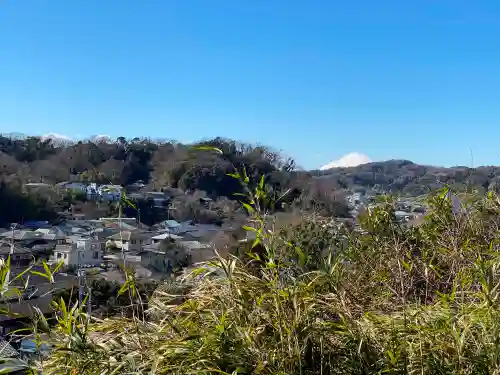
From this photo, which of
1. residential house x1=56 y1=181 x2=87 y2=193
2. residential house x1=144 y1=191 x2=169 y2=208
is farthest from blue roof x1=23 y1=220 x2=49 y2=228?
residential house x1=144 y1=191 x2=169 y2=208

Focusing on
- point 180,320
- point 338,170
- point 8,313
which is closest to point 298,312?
point 180,320

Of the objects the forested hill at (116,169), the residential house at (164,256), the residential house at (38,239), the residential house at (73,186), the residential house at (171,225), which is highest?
the forested hill at (116,169)

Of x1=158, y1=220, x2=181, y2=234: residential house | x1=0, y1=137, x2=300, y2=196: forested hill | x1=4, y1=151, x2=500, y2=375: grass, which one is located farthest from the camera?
x1=0, y1=137, x2=300, y2=196: forested hill

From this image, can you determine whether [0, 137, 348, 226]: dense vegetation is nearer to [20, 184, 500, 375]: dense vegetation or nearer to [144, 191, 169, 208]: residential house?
[144, 191, 169, 208]: residential house

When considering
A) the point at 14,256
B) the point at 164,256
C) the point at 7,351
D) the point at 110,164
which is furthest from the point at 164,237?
the point at 7,351

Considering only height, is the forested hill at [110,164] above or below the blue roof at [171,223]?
above

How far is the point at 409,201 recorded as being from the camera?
3107 millimetres

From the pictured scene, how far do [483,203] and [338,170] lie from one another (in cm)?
2722

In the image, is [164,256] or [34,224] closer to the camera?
[164,256]

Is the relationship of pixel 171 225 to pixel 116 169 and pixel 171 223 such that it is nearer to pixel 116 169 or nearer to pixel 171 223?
pixel 171 223

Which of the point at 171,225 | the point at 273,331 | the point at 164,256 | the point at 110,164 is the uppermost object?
the point at 110,164

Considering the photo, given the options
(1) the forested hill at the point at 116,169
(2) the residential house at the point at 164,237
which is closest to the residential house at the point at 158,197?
(1) the forested hill at the point at 116,169

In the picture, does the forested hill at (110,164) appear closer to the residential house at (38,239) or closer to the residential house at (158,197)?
the residential house at (158,197)

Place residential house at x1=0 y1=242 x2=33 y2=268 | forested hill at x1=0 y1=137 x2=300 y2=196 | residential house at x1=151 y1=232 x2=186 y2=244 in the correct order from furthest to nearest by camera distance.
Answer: forested hill at x1=0 y1=137 x2=300 y2=196 < residential house at x1=151 y1=232 x2=186 y2=244 < residential house at x1=0 y1=242 x2=33 y2=268
